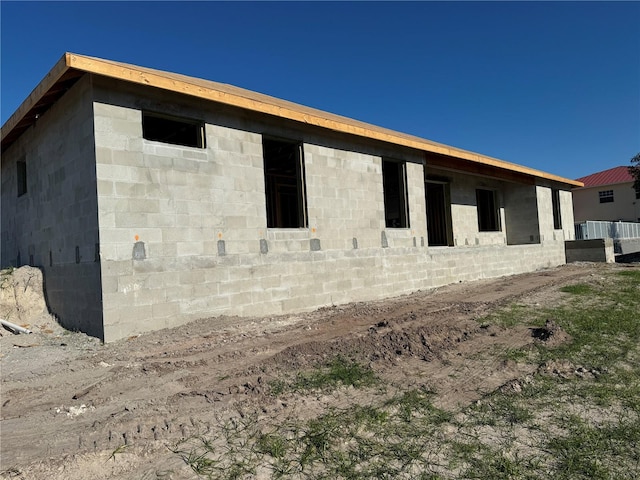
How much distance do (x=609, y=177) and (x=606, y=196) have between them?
7.15 ft

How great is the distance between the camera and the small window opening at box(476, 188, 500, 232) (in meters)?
21.0

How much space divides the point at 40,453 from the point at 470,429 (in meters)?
3.56

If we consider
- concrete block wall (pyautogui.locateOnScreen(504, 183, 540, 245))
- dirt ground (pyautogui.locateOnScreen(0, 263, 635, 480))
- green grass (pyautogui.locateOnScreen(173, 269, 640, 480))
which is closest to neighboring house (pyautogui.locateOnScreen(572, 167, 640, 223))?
concrete block wall (pyautogui.locateOnScreen(504, 183, 540, 245))

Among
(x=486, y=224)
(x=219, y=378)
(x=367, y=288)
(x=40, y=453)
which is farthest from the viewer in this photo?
(x=486, y=224)

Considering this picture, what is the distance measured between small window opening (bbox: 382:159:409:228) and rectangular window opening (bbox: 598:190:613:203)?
1171 inches

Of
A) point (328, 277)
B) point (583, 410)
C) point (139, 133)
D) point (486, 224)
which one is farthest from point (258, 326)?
point (486, 224)

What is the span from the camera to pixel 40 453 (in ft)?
11.1

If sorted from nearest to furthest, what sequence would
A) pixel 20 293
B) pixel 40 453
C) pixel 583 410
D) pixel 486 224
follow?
pixel 40 453, pixel 583 410, pixel 20 293, pixel 486 224

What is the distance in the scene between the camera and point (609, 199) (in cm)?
3934

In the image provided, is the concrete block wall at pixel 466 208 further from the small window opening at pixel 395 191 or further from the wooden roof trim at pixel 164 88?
the wooden roof trim at pixel 164 88

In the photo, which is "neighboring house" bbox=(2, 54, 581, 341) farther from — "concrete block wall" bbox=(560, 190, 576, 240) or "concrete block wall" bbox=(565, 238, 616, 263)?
"concrete block wall" bbox=(560, 190, 576, 240)

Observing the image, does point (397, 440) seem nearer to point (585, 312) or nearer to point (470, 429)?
point (470, 429)

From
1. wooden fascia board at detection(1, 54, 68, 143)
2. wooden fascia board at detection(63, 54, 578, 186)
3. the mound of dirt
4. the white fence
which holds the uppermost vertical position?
wooden fascia board at detection(1, 54, 68, 143)

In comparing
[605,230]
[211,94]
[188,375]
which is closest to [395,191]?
[211,94]
